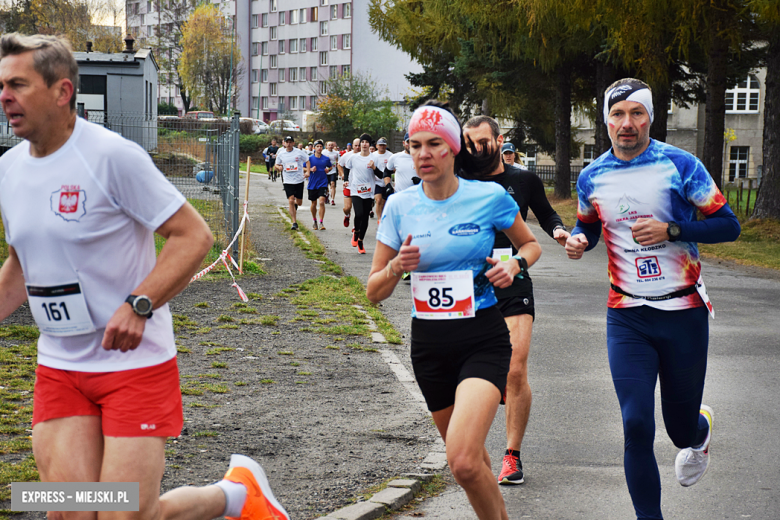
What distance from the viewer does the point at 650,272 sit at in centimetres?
447

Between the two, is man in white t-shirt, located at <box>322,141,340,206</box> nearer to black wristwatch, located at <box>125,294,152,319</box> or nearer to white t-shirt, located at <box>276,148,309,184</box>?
white t-shirt, located at <box>276,148,309,184</box>

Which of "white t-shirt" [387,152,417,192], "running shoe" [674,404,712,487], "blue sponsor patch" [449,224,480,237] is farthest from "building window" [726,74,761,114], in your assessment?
"blue sponsor patch" [449,224,480,237]

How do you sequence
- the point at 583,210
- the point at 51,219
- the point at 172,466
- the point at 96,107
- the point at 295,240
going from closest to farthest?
the point at 51,219
the point at 583,210
the point at 172,466
the point at 295,240
the point at 96,107

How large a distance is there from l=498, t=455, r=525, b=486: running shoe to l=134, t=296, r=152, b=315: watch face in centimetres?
294

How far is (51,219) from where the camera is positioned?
2994 mm

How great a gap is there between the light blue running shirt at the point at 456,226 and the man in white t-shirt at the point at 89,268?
1.18 m

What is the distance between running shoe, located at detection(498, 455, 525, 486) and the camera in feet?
17.4

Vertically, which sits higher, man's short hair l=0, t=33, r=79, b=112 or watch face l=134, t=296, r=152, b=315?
man's short hair l=0, t=33, r=79, b=112

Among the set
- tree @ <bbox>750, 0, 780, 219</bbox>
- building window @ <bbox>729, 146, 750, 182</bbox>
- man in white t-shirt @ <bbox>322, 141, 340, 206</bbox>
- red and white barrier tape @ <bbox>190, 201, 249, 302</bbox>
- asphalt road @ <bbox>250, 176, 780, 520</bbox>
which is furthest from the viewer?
building window @ <bbox>729, 146, 750, 182</bbox>

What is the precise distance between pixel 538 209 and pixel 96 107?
33539 mm

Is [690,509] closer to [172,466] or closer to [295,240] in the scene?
[172,466]

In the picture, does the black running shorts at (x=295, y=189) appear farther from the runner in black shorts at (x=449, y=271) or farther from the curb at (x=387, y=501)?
the runner in black shorts at (x=449, y=271)

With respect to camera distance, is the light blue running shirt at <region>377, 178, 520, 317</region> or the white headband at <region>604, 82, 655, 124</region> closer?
the light blue running shirt at <region>377, 178, 520, 317</region>

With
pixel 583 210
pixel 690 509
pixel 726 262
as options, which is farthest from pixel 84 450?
pixel 726 262
